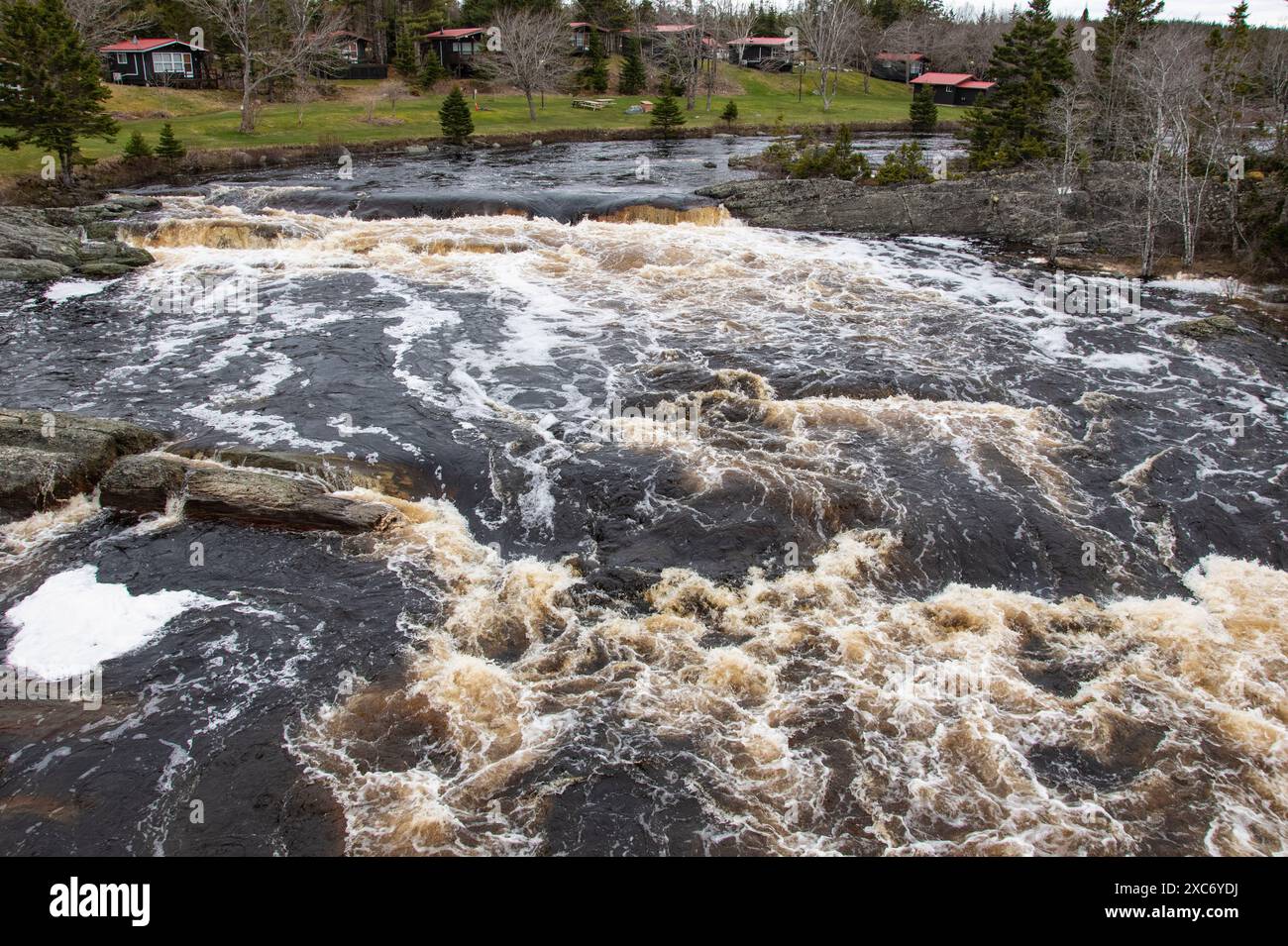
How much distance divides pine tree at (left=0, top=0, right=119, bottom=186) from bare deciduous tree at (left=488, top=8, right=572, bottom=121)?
2765cm

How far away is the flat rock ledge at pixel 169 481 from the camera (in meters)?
13.7

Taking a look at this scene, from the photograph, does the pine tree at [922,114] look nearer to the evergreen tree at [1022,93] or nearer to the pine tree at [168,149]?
the evergreen tree at [1022,93]

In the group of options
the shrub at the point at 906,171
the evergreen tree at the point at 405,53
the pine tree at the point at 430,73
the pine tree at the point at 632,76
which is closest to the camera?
the shrub at the point at 906,171

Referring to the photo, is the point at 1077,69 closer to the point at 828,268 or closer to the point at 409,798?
the point at 828,268

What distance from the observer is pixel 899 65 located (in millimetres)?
93625

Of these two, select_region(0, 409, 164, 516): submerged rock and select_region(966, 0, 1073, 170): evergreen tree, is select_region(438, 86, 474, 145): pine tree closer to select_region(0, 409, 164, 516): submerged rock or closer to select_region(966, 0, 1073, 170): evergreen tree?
select_region(966, 0, 1073, 170): evergreen tree

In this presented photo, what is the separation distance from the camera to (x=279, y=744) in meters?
9.66

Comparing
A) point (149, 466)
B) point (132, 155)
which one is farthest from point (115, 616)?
point (132, 155)

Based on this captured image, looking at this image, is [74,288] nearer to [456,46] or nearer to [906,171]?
[906,171]

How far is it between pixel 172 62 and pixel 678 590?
66.0 meters

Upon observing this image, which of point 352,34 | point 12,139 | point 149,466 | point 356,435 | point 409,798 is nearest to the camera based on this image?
point 409,798

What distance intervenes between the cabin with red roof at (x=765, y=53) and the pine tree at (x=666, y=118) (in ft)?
102

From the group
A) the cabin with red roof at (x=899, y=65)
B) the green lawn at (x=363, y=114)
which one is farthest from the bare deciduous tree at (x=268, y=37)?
the cabin with red roof at (x=899, y=65)

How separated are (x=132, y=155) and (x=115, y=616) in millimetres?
36292
